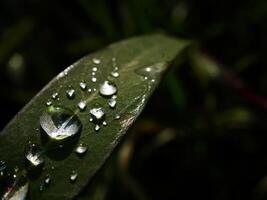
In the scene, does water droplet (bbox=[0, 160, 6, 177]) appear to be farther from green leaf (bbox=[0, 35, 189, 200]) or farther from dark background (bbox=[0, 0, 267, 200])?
dark background (bbox=[0, 0, 267, 200])

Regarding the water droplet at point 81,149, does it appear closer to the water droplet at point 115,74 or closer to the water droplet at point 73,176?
the water droplet at point 73,176

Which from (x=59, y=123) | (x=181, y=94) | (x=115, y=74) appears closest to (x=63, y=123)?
(x=59, y=123)

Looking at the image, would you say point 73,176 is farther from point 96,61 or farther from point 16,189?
point 96,61

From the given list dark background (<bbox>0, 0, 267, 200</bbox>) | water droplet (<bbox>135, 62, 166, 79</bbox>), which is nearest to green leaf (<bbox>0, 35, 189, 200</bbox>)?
water droplet (<bbox>135, 62, 166, 79</bbox>)

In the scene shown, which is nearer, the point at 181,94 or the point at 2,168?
the point at 2,168

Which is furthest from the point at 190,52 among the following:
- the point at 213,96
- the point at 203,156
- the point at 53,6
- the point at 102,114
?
the point at 102,114

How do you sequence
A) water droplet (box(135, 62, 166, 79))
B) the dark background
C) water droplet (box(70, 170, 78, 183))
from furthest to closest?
the dark background → water droplet (box(135, 62, 166, 79)) → water droplet (box(70, 170, 78, 183))

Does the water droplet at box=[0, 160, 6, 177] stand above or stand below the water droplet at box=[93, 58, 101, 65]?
above
